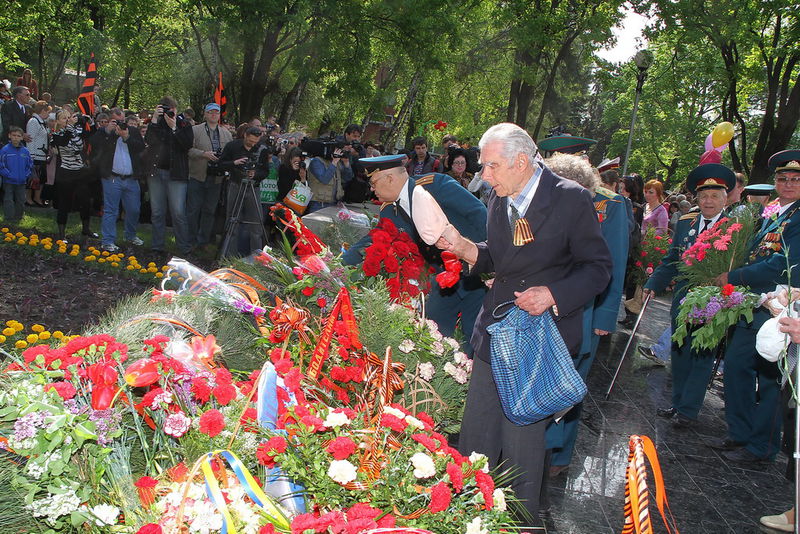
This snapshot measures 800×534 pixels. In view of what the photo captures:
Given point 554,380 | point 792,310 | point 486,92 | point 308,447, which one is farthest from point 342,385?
point 486,92

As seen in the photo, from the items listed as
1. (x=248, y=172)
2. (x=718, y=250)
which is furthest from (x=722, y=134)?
(x=248, y=172)

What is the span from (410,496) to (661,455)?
4.07m

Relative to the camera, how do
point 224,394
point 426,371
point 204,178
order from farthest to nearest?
point 204,178
point 426,371
point 224,394

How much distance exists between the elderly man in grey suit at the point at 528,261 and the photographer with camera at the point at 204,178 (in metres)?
7.11

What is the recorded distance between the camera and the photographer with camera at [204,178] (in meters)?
9.73

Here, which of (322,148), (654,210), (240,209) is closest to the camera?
(240,209)

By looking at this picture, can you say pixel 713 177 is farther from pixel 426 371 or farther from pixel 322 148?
pixel 322 148

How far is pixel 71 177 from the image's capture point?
931 cm

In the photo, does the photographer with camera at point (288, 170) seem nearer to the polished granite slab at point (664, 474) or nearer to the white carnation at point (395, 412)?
the polished granite slab at point (664, 474)

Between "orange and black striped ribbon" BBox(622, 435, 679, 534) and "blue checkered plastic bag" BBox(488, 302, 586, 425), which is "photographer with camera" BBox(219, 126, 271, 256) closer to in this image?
"blue checkered plastic bag" BBox(488, 302, 586, 425)

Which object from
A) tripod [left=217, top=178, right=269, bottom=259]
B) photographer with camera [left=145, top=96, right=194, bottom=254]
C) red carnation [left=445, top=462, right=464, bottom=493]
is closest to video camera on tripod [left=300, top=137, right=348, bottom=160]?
tripod [left=217, top=178, right=269, bottom=259]

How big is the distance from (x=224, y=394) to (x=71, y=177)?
8130 millimetres

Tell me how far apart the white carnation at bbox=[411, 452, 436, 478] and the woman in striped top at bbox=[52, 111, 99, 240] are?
8.48 meters

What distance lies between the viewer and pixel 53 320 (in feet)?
20.2
